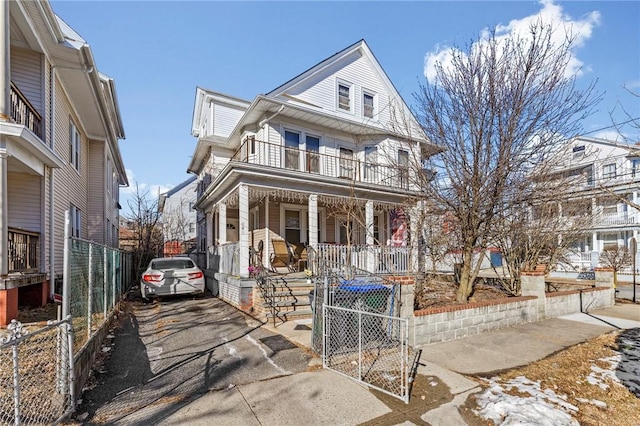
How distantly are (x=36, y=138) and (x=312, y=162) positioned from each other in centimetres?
849

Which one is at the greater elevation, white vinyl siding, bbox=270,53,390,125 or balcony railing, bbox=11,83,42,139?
white vinyl siding, bbox=270,53,390,125

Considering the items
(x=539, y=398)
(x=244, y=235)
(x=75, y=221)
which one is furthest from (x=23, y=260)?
(x=539, y=398)

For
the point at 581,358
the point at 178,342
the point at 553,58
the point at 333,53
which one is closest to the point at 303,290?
the point at 178,342

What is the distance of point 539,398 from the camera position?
4016 mm

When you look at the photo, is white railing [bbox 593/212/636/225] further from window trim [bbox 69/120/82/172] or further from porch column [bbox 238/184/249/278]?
window trim [bbox 69/120/82/172]

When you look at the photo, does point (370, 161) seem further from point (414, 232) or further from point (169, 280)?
point (169, 280)

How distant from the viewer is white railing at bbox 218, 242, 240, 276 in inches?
395

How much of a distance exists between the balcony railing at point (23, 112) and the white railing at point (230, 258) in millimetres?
5633

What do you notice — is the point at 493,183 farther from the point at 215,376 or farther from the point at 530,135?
the point at 215,376

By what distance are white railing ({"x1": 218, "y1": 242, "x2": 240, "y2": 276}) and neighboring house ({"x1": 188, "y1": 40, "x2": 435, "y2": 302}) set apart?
36 mm

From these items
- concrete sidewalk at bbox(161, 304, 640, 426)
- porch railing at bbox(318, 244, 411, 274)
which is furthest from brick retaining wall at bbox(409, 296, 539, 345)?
porch railing at bbox(318, 244, 411, 274)

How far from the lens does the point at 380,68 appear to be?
16.1 meters

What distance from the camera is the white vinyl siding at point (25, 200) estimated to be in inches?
321

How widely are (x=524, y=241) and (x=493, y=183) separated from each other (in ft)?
11.8
